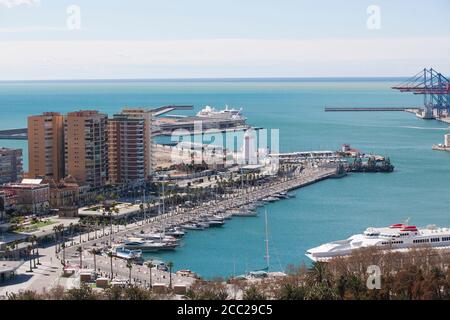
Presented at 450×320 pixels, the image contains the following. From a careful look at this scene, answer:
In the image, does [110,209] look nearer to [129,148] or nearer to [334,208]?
[129,148]

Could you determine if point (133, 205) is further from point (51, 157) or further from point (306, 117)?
point (306, 117)

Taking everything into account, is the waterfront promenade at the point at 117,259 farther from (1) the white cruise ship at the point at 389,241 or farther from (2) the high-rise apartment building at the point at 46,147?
(2) the high-rise apartment building at the point at 46,147

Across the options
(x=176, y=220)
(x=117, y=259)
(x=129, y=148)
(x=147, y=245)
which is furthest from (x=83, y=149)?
(x=117, y=259)

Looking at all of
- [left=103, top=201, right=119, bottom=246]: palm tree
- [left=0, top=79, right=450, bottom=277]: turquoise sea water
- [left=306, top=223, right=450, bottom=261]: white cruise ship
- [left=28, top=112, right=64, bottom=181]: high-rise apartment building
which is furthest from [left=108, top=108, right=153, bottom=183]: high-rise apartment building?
[left=306, top=223, right=450, bottom=261]: white cruise ship

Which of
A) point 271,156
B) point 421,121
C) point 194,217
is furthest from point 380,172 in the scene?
point 421,121

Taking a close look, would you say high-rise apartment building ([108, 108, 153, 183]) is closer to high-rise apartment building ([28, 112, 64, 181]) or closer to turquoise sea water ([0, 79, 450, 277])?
high-rise apartment building ([28, 112, 64, 181])
